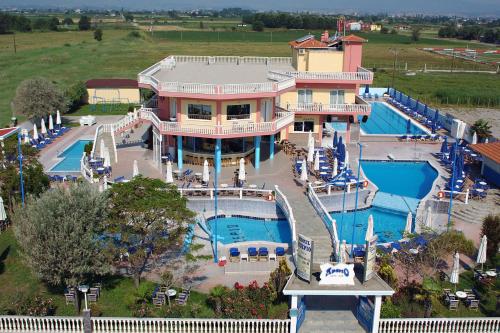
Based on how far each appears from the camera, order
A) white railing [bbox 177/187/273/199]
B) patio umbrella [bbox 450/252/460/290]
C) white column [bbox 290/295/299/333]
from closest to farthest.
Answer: white column [bbox 290/295/299/333] < patio umbrella [bbox 450/252/460/290] < white railing [bbox 177/187/273/199]

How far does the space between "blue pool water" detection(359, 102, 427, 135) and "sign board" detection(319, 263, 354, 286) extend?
105 feet

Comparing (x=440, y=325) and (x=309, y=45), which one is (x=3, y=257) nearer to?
(x=440, y=325)

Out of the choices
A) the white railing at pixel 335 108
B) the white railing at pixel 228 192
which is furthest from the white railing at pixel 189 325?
the white railing at pixel 335 108

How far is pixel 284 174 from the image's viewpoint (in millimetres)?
32188

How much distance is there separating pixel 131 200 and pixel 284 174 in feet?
45.1

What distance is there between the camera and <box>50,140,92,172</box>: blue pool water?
3516cm

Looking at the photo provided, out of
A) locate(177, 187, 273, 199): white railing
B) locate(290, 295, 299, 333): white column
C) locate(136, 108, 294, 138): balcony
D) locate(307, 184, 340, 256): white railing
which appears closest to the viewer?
locate(290, 295, 299, 333): white column

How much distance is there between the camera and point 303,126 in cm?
4116

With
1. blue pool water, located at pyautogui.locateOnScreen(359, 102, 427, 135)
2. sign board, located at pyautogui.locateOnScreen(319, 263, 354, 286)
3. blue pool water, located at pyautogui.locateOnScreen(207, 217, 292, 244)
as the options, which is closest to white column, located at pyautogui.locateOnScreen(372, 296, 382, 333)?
sign board, located at pyautogui.locateOnScreen(319, 263, 354, 286)

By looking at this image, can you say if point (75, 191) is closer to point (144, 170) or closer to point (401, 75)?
point (144, 170)

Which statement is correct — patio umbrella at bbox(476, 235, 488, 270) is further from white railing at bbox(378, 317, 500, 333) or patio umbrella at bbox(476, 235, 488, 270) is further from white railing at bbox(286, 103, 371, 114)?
white railing at bbox(286, 103, 371, 114)

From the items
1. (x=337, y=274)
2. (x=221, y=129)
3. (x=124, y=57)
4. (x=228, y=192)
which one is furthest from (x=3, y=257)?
(x=124, y=57)

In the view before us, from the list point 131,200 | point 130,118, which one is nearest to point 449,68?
point 130,118

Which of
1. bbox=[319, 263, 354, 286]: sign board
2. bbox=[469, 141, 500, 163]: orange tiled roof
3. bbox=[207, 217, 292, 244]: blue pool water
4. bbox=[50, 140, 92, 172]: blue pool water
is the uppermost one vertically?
bbox=[469, 141, 500, 163]: orange tiled roof
